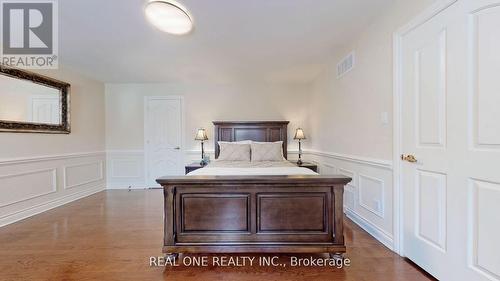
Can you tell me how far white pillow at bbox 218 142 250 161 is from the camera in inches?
169

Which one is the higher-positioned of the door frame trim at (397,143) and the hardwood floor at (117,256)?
the door frame trim at (397,143)

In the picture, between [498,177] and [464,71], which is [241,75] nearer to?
[464,71]

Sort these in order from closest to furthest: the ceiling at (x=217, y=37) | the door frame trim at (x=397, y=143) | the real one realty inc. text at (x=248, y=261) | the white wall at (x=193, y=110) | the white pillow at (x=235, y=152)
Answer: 1. the real one realty inc. text at (x=248, y=261)
2. the door frame trim at (x=397, y=143)
3. the ceiling at (x=217, y=37)
4. the white pillow at (x=235, y=152)
5. the white wall at (x=193, y=110)

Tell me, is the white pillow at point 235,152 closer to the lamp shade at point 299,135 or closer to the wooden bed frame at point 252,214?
the lamp shade at point 299,135

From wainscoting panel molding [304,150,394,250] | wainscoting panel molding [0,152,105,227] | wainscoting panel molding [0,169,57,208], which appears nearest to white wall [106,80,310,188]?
wainscoting panel molding [0,152,105,227]

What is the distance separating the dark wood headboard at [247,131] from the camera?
16.1 feet

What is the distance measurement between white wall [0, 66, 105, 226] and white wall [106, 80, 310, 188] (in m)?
0.26

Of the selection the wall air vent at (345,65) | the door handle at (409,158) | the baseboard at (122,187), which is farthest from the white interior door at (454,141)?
the baseboard at (122,187)

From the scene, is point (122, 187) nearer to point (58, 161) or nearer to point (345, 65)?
point (58, 161)

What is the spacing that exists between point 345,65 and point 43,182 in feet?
15.5

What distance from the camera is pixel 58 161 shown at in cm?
394

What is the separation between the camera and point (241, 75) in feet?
14.9

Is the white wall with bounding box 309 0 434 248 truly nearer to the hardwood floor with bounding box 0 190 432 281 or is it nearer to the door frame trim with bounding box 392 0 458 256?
the door frame trim with bounding box 392 0 458 256

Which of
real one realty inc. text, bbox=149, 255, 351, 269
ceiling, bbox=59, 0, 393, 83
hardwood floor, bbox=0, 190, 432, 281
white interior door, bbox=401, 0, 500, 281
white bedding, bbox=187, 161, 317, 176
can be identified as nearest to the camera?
white interior door, bbox=401, 0, 500, 281
